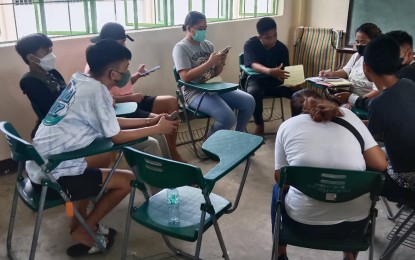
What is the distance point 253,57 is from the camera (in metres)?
3.86

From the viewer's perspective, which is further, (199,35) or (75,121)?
(199,35)

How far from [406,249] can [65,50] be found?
2781 mm

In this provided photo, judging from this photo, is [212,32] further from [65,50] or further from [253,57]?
[65,50]

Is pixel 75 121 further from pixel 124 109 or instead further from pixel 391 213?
pixel 391 213

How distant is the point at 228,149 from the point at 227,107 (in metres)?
1.44

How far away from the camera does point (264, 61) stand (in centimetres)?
394

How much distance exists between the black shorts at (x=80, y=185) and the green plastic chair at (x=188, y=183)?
0.28m

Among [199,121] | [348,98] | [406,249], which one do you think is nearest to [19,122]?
[199,121]

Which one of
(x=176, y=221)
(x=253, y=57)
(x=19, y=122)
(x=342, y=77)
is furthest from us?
(x=253, y=57)

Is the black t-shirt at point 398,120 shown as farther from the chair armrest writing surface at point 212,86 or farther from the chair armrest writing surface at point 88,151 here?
the chair armrest writing surface at point 212,86

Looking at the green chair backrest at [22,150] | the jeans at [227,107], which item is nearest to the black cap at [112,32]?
the jeans at [227,107]

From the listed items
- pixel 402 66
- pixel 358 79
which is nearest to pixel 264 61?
pixel 358 79

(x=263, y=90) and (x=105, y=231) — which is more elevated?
(x=263, y=90)

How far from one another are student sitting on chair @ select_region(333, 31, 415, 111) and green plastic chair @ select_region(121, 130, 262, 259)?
971mm
